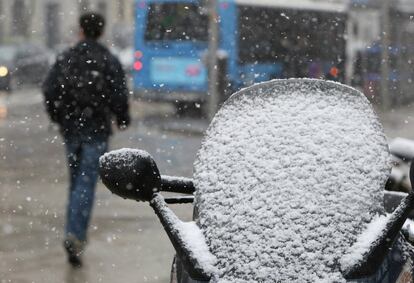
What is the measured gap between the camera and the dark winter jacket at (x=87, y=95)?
7.90 meters

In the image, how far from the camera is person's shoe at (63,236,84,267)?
25.4ft

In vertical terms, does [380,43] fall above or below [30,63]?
above

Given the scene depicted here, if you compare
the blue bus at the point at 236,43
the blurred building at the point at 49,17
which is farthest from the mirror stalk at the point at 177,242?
the blurred building at the point at 49,17

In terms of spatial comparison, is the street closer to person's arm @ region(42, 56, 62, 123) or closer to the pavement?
the pavement

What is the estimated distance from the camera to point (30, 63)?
3212cm

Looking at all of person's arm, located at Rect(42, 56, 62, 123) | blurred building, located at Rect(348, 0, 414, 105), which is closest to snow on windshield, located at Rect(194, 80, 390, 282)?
person's arm, located at Rect(42, 56, 62, 123)

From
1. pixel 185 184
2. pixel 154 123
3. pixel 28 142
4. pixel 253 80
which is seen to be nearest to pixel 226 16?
pixel 253 80

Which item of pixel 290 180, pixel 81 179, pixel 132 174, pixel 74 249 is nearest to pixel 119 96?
pixel 81 179

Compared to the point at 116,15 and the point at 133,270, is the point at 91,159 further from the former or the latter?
the point at 116,15

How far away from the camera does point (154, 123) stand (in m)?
22.5

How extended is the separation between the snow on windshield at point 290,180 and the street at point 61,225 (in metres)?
4.02

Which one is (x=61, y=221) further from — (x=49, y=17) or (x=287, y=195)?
(x=49, y=17)

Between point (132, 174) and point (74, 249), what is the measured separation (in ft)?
15.9

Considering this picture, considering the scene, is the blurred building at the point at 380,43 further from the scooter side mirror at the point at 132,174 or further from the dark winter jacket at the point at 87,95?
the scooter side mirror at the point at 132,174
